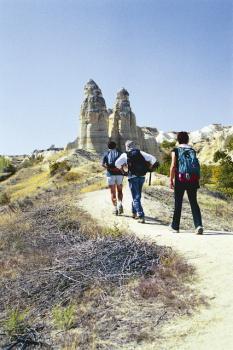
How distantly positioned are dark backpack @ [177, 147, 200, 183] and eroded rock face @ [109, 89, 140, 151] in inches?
1921

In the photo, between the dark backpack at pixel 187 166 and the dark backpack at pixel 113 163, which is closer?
the dark backpack at pixel 187 166

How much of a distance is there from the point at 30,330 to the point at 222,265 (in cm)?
328

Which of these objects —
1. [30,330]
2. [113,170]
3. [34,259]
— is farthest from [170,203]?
[30,330]

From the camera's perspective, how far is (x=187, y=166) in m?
10.3

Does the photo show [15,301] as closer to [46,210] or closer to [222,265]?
[222,265]

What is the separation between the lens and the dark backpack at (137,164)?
1237cm

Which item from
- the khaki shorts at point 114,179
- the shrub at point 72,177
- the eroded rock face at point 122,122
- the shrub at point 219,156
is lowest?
the shrub at point 72,177

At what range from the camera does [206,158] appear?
96.0 meters

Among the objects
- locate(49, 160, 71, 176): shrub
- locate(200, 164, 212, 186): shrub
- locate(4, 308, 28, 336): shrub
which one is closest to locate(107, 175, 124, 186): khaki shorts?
locate(4, 308, 28, 336): shrub

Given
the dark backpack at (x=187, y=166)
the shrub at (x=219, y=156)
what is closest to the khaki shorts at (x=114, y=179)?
the dark backpack at (x=187, y=166)

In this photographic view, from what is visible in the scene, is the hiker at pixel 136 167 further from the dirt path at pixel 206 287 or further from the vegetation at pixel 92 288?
the vegetation at pixel 92 288

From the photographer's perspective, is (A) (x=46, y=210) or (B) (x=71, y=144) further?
(B) (x=71, y=144)

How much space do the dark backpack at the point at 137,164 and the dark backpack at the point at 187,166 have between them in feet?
7.18

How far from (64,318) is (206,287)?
2119mm
